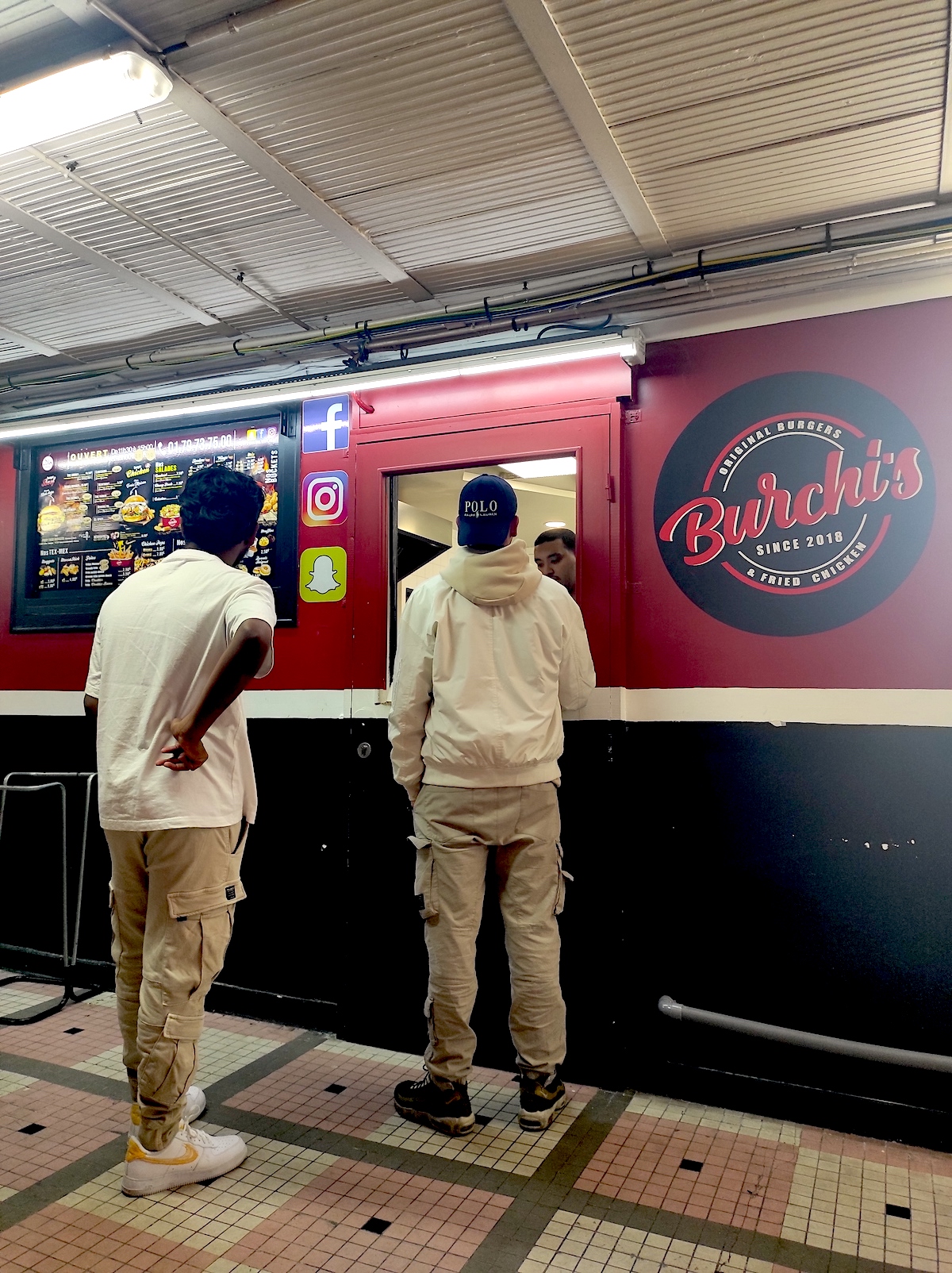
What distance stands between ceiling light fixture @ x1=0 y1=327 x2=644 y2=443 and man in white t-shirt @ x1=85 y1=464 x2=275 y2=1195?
1.17 m

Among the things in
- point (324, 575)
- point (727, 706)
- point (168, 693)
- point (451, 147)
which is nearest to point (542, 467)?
point (324, 575)

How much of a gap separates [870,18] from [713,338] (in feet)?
4.52

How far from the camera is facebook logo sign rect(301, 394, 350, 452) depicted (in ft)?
13.7

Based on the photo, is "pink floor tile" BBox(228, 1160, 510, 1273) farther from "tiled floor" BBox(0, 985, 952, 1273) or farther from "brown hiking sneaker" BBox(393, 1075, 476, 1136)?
"brown hiking sneaker" BBox(393, 1075, 476, 1136)

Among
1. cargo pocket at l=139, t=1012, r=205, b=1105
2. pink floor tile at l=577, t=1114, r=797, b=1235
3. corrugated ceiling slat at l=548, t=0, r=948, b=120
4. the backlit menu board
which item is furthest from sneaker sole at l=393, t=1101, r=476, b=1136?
corrugated ceiling slat at l=548, t=0, r=948, b=120

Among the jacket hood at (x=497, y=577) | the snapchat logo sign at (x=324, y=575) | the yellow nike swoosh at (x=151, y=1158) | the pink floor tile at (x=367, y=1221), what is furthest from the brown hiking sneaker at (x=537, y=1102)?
the snapchat logo sign at (x=324, y=575)

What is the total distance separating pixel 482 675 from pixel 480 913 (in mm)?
835

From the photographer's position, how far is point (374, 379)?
3.79m

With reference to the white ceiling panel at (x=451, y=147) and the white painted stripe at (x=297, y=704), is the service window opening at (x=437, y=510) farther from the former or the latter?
the white ceiling panel at (x=451, y=147)

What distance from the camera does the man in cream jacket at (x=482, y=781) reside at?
10.0 ft

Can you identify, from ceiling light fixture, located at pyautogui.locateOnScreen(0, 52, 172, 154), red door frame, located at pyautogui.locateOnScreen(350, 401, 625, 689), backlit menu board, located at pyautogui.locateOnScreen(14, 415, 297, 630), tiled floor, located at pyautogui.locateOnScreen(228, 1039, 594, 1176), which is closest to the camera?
ceiling light fixture, located at pyautogui.locateOnScreen(0, 52, 172, 154)

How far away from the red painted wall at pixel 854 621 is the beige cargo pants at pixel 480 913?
2.75ft

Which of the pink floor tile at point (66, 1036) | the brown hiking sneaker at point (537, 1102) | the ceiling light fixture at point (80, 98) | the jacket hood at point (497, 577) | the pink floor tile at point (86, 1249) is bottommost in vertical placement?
the pink floor tile at point (66, 1036)

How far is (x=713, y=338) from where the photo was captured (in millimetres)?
3510
